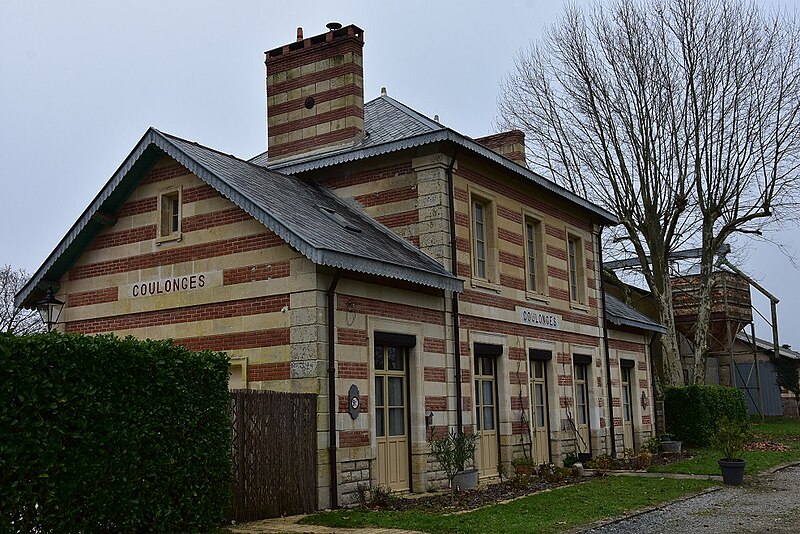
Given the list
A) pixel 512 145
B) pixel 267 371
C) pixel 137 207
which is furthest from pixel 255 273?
pixel 512 145

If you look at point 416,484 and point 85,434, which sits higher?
point 85,434

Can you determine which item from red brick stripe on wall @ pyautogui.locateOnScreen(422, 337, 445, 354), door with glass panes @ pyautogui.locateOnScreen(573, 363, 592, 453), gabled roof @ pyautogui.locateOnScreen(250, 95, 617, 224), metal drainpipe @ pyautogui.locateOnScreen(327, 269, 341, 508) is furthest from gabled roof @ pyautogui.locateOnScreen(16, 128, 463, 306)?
door with glass panes @ pyautogui.locateOnScreen(573, 363, 592, 453)

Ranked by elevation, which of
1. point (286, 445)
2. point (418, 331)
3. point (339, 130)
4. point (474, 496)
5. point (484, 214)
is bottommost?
point (474, 496)

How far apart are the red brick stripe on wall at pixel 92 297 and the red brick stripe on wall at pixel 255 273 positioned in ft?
8.25

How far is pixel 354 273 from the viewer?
11797 millimetres

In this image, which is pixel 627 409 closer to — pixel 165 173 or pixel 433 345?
pixel 433 345

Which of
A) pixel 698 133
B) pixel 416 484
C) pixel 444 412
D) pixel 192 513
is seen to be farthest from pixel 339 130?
pixel 698 133

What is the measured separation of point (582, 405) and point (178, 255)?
9.78m

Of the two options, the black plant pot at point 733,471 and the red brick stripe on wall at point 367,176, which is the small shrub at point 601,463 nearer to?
the black plant pot at point 733,471

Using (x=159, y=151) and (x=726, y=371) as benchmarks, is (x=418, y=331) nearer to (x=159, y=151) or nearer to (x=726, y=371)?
(x=159, y=151)

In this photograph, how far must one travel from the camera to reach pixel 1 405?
7.11m

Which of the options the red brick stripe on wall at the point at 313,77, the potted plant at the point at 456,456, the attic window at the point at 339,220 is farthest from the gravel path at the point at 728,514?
the red brick stripe on wall at the point at 313,77

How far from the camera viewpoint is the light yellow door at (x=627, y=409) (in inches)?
809

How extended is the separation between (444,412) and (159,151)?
238 inches
